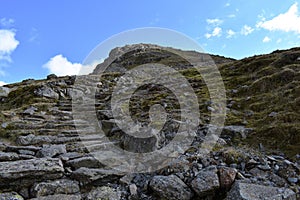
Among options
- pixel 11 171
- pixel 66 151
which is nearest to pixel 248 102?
pixel 66 151

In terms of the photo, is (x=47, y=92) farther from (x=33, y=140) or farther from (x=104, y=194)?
(x=104, y=194)

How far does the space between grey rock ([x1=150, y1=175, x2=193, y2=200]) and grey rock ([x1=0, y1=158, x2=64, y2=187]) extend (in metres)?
2.96

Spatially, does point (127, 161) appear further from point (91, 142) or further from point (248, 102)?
point (248, 102)

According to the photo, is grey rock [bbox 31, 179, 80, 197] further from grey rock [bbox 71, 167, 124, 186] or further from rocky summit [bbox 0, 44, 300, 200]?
grey rock [bbox 71, 167, 124, 186]

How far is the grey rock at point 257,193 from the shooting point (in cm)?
625

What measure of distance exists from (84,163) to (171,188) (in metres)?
3.24

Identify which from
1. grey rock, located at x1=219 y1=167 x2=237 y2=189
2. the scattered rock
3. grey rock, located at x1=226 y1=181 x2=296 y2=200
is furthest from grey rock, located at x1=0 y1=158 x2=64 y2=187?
the scattered rock

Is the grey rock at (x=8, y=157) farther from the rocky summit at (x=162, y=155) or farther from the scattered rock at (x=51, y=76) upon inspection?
the scattered rock at (x=51, y=76)

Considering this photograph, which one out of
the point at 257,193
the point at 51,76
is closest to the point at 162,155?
the point at 257,193

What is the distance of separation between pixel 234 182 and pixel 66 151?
6.39 meters

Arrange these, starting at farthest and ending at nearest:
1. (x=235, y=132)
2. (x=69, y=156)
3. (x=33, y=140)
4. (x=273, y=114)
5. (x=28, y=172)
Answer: (x=273, y=114) → (x=33, y=140) → (x=235, y=132) → (x=69, y=156) → (x=28, y=172)

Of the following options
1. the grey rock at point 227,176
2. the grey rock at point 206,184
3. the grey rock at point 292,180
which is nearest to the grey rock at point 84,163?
the grey rock at point 206,184

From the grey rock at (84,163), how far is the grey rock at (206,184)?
331cm

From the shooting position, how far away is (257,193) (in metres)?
6.39
